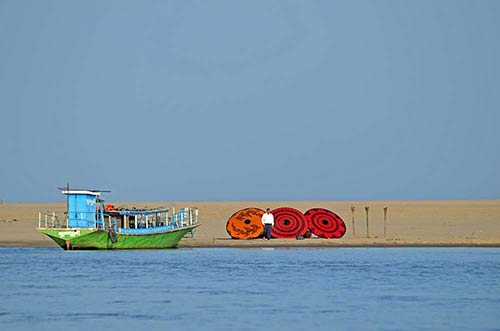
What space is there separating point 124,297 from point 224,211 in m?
60.5

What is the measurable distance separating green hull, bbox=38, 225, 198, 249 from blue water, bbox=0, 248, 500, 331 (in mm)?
465

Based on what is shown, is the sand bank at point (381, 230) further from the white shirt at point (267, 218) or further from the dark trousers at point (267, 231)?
the white shirt at point (267, 218)

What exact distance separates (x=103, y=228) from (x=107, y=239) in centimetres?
60

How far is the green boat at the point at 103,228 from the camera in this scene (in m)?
52.6

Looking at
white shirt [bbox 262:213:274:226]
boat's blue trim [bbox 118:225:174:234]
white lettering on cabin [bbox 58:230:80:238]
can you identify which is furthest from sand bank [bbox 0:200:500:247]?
white lettering on cabin [bbox 58:230:80:238]

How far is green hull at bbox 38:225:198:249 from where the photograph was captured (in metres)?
52.4

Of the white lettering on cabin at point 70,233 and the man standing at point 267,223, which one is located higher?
the man standing at point 267,223

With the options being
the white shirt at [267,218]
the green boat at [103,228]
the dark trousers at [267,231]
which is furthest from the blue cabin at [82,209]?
the dark trousers at [267,231]

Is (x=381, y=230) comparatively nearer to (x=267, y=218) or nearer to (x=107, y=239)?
(x=267, y=218)

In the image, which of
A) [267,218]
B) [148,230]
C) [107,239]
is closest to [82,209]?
Result: [107,239]

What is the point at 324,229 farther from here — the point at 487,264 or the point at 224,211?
the point at 224,211

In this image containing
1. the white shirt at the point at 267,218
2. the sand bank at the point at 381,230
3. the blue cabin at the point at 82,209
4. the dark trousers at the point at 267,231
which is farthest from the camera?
the dark trousers at the point at 267,231

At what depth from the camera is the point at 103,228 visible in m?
53.0

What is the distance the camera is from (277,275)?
137 ft
